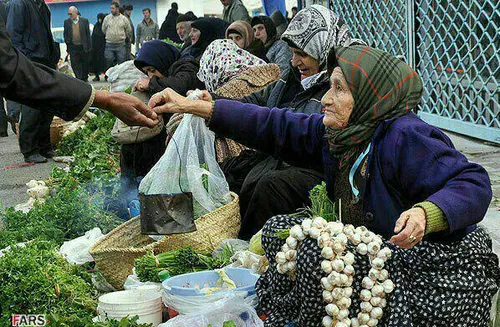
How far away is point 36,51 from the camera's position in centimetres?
1034

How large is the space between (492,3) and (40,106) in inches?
211

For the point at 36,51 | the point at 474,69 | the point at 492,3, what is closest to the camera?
the point at 492,3

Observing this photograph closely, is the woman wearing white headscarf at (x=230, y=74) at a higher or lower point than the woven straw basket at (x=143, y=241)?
higher

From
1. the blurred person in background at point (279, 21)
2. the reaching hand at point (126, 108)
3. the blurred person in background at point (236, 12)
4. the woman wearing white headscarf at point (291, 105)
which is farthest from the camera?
the blurred person in background at point (236, 12)

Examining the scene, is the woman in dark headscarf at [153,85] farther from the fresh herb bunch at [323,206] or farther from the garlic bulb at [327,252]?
the garlic bulb at [327,252]

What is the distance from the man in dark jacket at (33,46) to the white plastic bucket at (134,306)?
246 inches

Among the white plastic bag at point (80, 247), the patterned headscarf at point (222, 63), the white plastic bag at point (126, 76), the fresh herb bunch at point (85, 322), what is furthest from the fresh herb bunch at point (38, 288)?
the white plastic bag at point (126, 76)

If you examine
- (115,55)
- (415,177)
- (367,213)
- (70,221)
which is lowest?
(115,55)

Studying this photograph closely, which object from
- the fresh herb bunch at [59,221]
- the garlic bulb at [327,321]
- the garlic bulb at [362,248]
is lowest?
the fresh herb bunch at [59,221]

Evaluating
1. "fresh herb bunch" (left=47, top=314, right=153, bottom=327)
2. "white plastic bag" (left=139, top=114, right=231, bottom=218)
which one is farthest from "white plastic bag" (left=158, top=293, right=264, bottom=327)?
"white plastic bag" (left=139, top=114, right=231, bottom=218)

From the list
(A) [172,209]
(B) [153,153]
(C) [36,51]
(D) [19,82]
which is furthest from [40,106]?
(C) [36,51]

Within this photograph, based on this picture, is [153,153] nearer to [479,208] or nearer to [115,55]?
[479,208]

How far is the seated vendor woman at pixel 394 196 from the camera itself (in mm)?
3033

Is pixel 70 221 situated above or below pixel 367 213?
below
